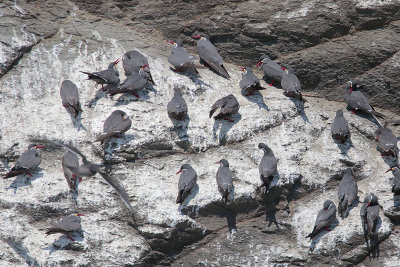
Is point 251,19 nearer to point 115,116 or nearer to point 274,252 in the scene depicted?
point 115,116

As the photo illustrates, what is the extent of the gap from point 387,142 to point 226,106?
11.7ft

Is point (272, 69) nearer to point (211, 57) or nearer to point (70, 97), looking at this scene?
point (211, 57)

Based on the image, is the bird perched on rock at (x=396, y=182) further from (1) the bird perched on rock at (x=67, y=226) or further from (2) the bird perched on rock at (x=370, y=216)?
(1) the bird perched on rock at (x=67, y=226)

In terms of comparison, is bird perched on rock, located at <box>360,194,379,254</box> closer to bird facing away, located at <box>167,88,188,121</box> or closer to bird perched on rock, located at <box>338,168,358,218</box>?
bird perched on rock, located at <box>338,168,358,218</box>

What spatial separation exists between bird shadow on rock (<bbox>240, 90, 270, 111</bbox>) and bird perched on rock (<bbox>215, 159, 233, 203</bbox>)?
2.03 meters

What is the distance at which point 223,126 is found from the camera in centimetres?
1184

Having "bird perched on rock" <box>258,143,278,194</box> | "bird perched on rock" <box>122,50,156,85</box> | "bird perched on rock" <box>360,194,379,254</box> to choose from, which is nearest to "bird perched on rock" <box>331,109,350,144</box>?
"bird perched on rock" <box>360,194,379,254</box>

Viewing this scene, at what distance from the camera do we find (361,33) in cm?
1300

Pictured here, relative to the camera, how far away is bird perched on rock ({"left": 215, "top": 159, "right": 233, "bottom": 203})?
10.6 metres

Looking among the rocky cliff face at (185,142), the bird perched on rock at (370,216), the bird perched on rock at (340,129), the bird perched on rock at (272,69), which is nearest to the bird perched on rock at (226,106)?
the rocky cliff face at (185,142)

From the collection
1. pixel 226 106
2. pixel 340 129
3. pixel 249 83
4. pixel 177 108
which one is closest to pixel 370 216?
pixel 340 129

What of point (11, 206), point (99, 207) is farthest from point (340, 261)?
point (11, 206)

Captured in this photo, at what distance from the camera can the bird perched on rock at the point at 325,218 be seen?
10.4 metres

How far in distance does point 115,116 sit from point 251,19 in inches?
179
